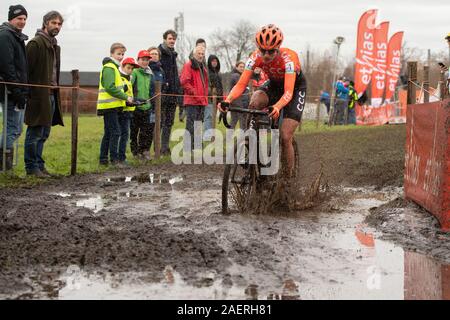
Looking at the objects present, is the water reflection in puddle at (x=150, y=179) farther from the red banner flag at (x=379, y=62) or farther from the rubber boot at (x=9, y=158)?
the red banner flag at (x=379, y=62)

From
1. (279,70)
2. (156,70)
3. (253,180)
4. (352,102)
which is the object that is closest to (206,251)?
(253,180)

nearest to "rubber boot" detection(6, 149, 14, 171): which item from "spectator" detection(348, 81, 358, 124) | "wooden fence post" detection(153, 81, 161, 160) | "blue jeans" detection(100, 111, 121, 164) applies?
"blue jeans" detection(100, 111, 121, 164)

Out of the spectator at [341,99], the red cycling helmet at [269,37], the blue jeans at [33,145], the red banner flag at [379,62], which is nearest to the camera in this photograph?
the red cycling helmet at [269,37]

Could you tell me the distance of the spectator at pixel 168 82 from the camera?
16.1 meters

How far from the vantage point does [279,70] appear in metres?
9.07

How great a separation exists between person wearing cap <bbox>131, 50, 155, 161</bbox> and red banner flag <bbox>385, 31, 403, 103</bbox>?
72.8 ft

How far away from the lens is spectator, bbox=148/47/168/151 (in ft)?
51.7

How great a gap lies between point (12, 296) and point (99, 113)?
8.99m

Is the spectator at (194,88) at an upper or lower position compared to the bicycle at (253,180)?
upper

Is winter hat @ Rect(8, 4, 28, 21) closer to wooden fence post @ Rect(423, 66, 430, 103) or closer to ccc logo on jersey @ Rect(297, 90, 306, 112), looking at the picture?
ccc logo on jersey @ Rect(297, 90, 306, 112)

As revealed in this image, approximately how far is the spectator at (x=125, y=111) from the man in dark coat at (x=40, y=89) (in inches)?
98.3

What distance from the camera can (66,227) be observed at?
6910 millimetres

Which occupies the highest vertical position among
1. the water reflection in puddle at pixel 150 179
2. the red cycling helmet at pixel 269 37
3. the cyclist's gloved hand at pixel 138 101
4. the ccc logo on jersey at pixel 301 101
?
the red cycling helmet at pixel 269 37

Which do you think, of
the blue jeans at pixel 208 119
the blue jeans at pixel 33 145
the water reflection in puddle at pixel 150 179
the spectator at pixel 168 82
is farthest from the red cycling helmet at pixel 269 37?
the blue jeans at pixel 208 119
